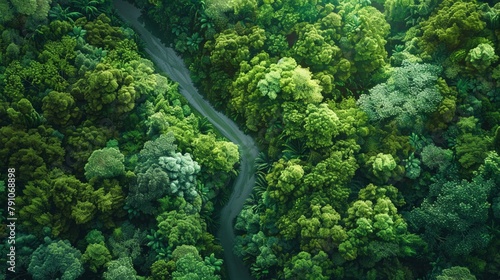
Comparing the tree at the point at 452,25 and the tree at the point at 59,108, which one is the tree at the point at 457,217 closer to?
the tree at the point at 452,25

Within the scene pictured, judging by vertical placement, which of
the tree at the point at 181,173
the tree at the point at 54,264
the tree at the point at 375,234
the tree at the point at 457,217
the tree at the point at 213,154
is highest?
the tree at the point at 457,217

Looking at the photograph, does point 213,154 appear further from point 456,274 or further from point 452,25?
point 452,25

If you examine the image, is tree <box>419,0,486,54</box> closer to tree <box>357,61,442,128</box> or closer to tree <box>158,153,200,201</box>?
tree <box>357,61,442,128</box>

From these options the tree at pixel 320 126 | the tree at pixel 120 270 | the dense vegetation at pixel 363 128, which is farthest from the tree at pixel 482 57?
the tree at pixel 120 270

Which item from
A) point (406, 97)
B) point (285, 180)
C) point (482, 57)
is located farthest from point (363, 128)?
point (482, 57)

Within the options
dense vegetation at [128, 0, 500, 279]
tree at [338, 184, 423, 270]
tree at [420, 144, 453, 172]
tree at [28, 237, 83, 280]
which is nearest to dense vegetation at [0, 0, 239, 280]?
tree at [28, 237, 83, 280]

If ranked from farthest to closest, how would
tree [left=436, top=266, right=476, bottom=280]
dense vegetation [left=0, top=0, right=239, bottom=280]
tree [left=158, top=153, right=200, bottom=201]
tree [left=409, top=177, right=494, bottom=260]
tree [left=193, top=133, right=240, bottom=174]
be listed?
tree [left=193, top=133, right=240, bottom=174] → tree [left=158, top=153, right=200, bottom=201] → dense vegetation [left=0, top=0, right=239, bottom=280] → tree [left=409, top=177, right=494, bottom=260] → tree [left=436, top=266, right=476, bottom=280]

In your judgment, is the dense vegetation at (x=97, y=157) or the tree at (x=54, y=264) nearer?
the tree at (x=54, y=264)
